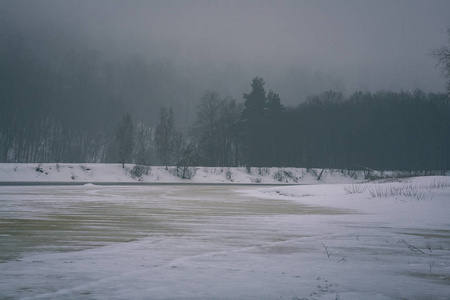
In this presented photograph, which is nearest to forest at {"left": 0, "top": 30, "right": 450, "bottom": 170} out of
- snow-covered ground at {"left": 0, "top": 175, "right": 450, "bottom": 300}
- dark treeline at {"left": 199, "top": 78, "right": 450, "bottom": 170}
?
dark treeline at {"left": 199, "top": 78, "right": 450, "bottom": 170}

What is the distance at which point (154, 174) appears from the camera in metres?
50.2

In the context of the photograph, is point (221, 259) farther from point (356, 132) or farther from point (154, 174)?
point (356, 132)

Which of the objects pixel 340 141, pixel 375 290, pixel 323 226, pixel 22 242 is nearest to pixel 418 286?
pixel 375 290

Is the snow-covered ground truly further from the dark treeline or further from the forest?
the dark treeline

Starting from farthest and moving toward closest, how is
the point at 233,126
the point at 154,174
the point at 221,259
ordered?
the point at 233,126 → the point at 154,174 → the point at 221,259

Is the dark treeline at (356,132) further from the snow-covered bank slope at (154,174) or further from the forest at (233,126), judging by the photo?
the snow-covered bank slope at (154,174)

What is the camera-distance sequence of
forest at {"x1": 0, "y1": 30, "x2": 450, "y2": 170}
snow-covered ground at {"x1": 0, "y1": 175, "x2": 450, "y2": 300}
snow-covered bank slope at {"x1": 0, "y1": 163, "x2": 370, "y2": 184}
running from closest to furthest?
snow-covered ground at {"x1": 0, "y1": 175, "x2": 450, "y2": 300} → snow-covered bank slope at {"x1": 0, "y1": 163, "x2": 370, "y2": 184} → forest at {"x1": 0, "y1": 30, "x2": 450, "y2": 170}

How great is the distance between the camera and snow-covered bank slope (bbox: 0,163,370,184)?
41.2m

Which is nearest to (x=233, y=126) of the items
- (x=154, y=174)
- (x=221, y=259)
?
(x=154, y=174)

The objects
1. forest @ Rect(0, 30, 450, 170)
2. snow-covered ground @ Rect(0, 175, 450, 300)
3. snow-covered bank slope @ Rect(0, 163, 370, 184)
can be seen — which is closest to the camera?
snow-covered ground @ Rect(0, 175, 450, 300)

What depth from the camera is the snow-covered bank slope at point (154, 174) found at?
135ft

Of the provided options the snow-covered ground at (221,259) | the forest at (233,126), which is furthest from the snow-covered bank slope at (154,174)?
the snow-covered ground at (221,259)

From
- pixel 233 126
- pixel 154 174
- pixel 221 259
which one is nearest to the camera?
pixel 221 259

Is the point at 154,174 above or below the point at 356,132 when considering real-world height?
below
